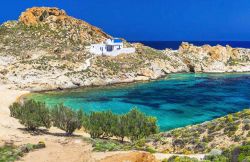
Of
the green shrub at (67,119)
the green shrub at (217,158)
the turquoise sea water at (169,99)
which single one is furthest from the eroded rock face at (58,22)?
the green shrub at (217,158)

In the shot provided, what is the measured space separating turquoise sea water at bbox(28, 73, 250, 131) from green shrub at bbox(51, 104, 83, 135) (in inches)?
515

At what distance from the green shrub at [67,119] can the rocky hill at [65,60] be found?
41172 mm

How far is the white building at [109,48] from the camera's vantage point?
105188mm

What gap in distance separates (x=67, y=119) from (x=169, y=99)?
36851 mm

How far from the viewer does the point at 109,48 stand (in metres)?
108

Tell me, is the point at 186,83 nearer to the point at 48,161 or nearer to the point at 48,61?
the point at 48,61

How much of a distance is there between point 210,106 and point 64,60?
139 ft

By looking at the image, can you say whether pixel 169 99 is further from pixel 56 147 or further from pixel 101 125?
pixel 56 147

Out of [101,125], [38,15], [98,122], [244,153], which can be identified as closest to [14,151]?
[101,125]

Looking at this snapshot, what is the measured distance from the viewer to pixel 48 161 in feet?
96.9

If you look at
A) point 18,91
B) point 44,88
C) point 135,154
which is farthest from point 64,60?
point 135,154

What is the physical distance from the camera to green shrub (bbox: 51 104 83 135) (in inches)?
1660

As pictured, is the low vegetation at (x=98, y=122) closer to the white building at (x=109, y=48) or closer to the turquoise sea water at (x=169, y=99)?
the turquoise sea water at (x=169, y=99)

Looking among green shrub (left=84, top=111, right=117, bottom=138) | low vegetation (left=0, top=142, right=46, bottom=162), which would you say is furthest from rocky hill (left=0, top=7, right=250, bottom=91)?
low vegetation (left=0, top=142, right=46, bottom=162)
